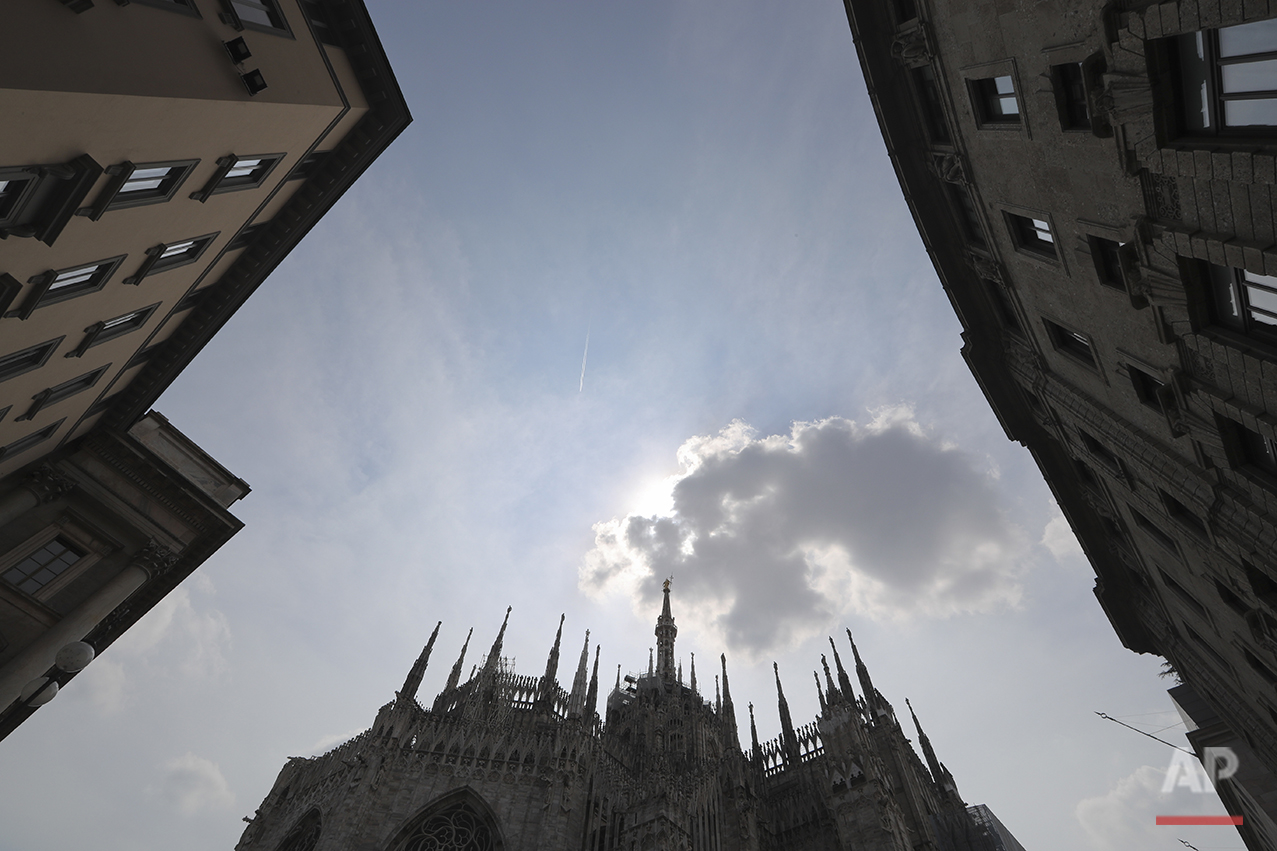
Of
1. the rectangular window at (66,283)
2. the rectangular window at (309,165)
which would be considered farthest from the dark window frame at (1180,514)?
the rectangular window at (66,283)

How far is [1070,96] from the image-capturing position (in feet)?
33.9

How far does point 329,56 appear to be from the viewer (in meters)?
16.4

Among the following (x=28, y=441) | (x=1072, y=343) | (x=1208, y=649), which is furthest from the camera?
(x=1208, y=649)

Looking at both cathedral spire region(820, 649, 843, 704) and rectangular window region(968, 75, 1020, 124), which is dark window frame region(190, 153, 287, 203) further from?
cathedral spire region(820, 649, 843, 704)

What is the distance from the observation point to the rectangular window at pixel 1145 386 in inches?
492

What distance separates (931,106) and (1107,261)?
6520 mm

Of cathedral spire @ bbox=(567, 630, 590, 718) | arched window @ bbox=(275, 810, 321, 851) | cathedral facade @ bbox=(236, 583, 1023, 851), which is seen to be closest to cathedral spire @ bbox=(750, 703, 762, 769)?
cathedral facade @ bbox=(236, 583, 1023, 851)

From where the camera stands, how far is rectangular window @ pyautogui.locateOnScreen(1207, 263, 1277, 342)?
27.8ft

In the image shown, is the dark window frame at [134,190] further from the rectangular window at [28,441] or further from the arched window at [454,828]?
A: the arched window at [454,828]

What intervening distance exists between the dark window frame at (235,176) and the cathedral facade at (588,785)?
95.4ft

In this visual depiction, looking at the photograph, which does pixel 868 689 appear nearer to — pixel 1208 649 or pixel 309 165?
pixel 1208 649

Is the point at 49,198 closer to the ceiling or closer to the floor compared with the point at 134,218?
closer to the floor

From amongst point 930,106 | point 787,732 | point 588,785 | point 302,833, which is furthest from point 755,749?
point 930,106

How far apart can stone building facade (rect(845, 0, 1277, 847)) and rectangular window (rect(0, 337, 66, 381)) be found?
857 inches
